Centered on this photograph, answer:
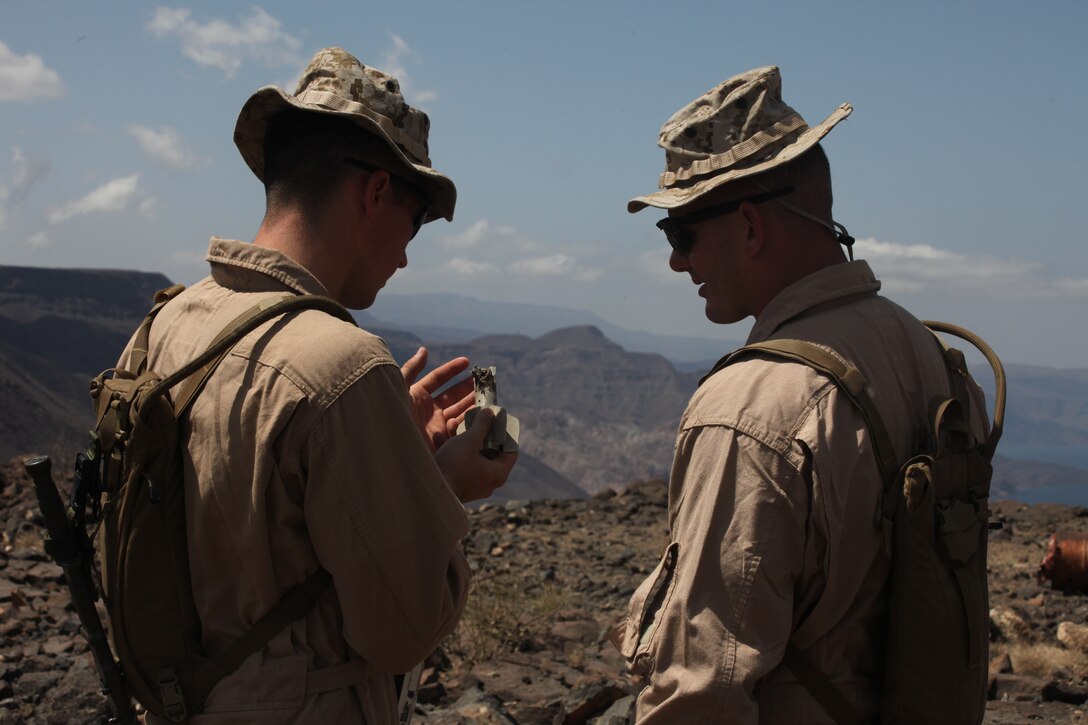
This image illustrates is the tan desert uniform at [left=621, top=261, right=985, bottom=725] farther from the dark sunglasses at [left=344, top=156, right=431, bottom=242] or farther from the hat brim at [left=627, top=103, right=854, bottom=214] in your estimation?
the dark sunglasses at [left=344, top=156, right=431, bottom=242]

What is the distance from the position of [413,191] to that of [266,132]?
16.5 inches

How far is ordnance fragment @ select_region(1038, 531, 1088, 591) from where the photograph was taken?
28.5ft

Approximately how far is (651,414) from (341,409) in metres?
148

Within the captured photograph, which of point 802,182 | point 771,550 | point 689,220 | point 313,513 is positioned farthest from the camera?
point 689,220

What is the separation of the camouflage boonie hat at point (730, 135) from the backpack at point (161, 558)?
4.03 feet

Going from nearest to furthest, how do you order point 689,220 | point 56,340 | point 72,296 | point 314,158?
point 314,158 < point 689,220 < point 56,340 < point 72,296

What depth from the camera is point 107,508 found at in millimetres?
2215

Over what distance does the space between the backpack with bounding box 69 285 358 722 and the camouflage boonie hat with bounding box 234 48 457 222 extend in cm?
52

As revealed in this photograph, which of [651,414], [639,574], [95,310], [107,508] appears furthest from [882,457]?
[651,414]

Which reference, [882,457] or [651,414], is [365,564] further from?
[651,414]

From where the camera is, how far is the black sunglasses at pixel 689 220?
270 cm

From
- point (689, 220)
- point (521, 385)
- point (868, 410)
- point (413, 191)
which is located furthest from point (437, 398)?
point (521, 385)

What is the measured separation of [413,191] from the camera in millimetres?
2600

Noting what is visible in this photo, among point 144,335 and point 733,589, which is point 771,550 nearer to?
point 733,589
